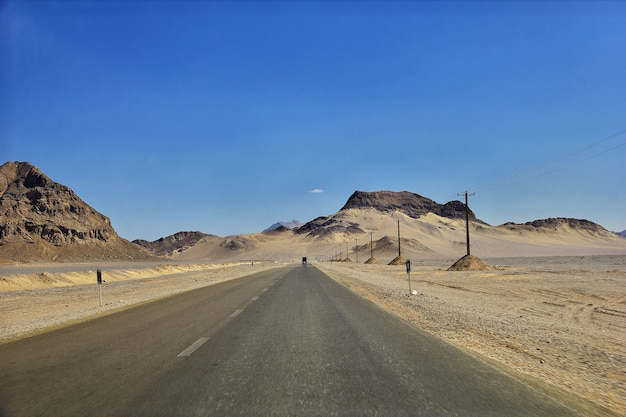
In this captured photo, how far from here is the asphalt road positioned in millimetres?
5392

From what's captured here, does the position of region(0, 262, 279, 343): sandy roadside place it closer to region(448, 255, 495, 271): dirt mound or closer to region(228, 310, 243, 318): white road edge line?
region(228, 310, 243, 318): white road edge line

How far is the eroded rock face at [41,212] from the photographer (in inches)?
5527

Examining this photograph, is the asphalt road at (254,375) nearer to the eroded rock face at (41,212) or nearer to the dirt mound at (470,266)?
the dirt mound at (470,266)

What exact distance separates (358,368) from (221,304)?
1201 cm

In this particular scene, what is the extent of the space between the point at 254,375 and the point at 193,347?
269 centimetres

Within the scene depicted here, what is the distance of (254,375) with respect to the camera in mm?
6789

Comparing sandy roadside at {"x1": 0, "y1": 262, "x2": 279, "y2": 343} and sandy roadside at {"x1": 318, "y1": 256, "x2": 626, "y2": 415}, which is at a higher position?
sandy roadside at {"x1": 318, "y1": 256, "x2": 626, "y2": 415}

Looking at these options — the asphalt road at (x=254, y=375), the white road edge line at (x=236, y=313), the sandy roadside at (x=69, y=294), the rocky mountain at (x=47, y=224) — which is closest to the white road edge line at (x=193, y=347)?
the asphalt road at (x=254, y=375)

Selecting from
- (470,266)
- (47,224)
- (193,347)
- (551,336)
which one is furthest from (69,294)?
(47,224)

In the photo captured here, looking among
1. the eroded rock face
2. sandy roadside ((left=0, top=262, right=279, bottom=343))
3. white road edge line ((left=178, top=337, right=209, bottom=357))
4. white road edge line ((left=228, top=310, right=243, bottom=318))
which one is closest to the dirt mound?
sandy roadside ((left=0, top=262, right=279, bottom=343))

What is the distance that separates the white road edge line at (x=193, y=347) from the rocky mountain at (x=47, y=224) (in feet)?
454

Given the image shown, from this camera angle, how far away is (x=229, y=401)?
218 inches

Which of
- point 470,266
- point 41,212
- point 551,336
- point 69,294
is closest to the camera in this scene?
point 551,336

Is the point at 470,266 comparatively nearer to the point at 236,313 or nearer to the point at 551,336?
the point at 551,336
